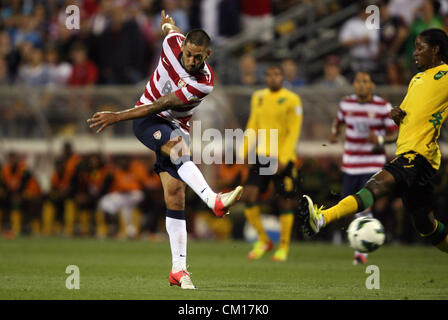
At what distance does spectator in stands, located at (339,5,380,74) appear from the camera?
1741cm

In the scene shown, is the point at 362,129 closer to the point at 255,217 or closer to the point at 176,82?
the point at 255,217

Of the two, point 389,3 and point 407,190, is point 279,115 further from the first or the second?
point 389,3

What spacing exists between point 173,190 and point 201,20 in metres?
11.9

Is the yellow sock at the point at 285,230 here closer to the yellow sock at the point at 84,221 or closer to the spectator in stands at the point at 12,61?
the yellow sock at the point at 84,221

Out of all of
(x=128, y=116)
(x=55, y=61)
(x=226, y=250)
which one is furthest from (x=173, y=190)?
(x=55, y=61)

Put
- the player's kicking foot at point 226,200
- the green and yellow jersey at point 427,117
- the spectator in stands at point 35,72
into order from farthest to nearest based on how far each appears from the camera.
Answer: the spectator in stands at point 35,72 < the green and yellow jersey at point 427,117 < the player's kicking foot at point 226,200

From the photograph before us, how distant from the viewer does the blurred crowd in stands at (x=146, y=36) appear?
57.0 feet

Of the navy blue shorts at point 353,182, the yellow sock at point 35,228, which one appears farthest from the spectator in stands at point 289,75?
the yellow sock at point 35,228

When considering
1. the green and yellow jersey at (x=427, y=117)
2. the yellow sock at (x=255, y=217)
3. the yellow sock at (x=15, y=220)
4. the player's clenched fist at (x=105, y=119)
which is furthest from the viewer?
the yellow sock at (x=15, y=220)

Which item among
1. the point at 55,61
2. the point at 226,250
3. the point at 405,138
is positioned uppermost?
the point at 55,61

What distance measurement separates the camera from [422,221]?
829 cm

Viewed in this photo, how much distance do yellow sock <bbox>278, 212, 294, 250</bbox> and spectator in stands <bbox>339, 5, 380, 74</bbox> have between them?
5.07m

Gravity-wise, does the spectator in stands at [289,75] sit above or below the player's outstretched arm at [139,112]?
above

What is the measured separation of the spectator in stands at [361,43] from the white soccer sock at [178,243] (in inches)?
382
